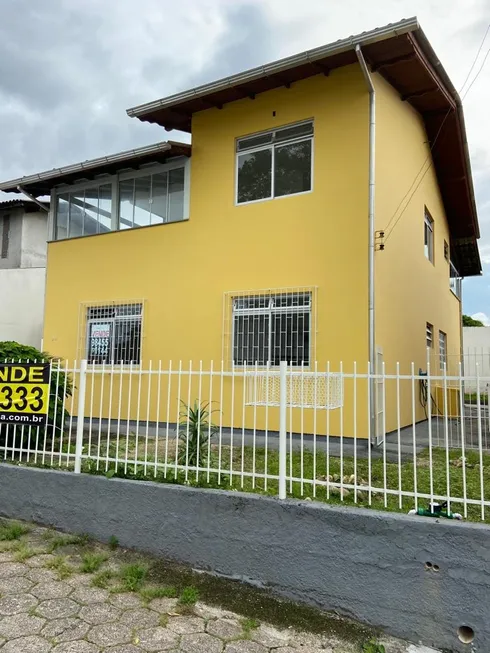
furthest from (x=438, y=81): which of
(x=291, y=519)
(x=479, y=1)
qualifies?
(x=291, y=519)

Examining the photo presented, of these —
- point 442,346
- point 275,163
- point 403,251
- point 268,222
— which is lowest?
point 442,346

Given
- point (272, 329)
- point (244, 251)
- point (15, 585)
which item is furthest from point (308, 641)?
point (244, 251)

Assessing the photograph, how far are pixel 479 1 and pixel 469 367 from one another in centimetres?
960

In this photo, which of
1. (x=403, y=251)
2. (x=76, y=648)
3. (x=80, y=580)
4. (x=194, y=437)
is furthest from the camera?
(x=403, y=251)

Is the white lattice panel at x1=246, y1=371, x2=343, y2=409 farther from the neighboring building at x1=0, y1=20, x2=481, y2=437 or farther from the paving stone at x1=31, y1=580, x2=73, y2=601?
the paving stone at x1=31, y1=580, x2=73, y2=601

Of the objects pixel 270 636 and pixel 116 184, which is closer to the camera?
pixel 270 636

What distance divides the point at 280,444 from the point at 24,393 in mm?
2971

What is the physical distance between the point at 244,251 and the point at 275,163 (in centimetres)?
159

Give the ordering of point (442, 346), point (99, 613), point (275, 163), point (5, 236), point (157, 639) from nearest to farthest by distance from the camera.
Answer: point (157, 639)
point (99, 613)
point (275, 163)
point (442, 346)
point (5, 236)

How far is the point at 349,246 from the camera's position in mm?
7281

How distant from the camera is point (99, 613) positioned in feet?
10.2

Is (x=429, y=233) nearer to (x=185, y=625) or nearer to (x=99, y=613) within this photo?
(x=185, y=625)

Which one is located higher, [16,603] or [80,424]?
[80,424]

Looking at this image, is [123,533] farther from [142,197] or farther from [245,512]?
[142,197]
